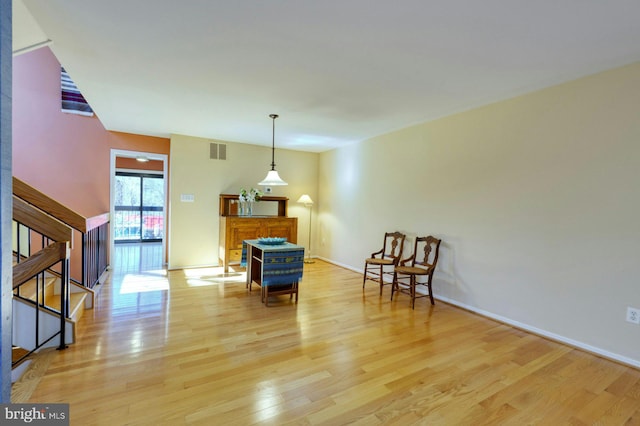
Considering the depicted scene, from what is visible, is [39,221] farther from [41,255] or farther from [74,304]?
[74,304]

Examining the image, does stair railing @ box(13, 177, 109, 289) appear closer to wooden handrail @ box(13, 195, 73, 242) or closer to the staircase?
the staircase

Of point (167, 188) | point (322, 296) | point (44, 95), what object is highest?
point (44, 95)

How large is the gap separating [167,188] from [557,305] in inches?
240

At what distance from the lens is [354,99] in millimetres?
3395

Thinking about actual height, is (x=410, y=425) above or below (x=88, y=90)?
below

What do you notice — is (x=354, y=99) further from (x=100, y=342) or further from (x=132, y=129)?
(x=132, y=129)

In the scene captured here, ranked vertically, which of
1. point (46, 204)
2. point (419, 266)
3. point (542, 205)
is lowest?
point (419, 266)

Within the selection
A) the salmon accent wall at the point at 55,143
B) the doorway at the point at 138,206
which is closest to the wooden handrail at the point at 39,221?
the salmon accent wall at the point at 55,143

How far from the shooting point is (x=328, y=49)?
2342mm

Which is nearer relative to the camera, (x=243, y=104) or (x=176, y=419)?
(x=176, y=419)

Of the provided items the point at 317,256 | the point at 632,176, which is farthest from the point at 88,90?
the point at 632,176

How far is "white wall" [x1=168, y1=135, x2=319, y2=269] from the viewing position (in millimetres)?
5305

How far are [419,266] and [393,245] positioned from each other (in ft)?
→ 1.78

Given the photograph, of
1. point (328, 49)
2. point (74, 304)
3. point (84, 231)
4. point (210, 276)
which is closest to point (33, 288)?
point (74, 304)
